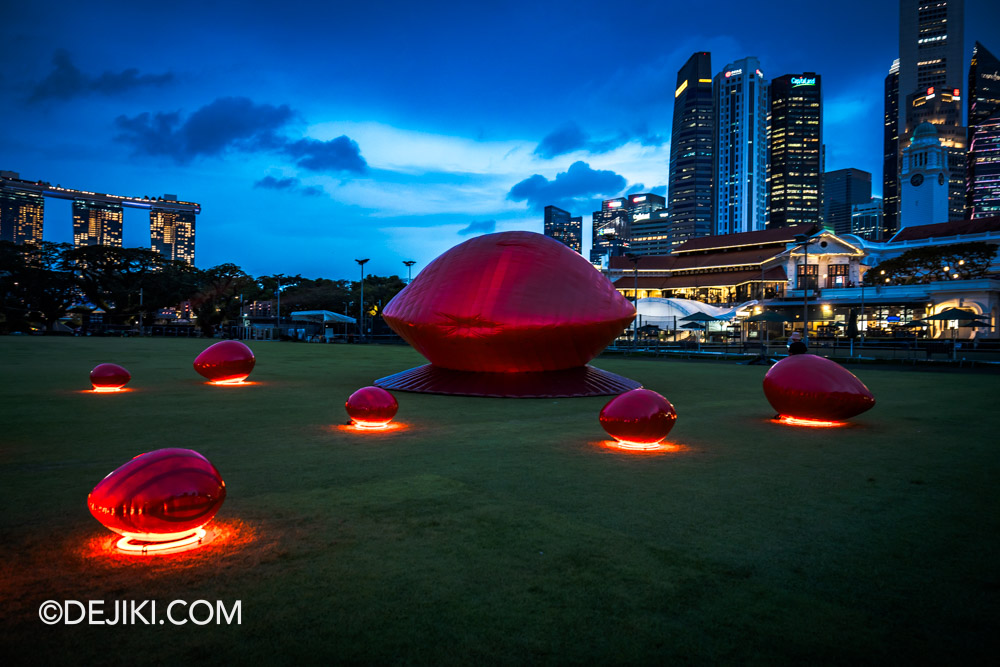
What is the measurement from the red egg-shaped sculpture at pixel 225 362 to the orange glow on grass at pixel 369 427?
7.36m

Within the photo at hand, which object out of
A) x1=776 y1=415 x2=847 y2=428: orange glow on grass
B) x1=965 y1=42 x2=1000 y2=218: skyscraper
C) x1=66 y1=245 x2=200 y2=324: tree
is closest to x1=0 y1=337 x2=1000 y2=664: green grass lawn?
x1=776 y1=415 x2=847 y2=428: orange glow on grass

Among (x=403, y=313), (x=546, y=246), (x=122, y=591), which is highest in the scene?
(x=546, y=246)

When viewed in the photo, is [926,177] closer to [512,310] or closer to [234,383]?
[512,310]

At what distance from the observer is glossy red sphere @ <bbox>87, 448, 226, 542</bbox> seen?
381 centimetres

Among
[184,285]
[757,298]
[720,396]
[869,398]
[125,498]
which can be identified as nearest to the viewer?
[125,498]

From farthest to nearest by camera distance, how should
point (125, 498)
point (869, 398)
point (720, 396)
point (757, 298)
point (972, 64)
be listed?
1. point (972, 64)
2. point (757, 298)
3. point (720, 396)
4. point (869, 398)
5. point (125, 498)

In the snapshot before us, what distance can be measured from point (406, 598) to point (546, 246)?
12091 mm

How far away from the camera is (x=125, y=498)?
3.81 metres

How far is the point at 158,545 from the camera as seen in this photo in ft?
13.1

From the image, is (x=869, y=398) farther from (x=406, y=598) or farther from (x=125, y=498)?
(x=125, y=498)

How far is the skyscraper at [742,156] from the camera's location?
193m

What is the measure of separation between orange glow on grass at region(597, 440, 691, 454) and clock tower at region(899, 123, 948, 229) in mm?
113844

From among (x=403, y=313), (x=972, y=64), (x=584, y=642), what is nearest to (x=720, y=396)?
(x=403, y=313)

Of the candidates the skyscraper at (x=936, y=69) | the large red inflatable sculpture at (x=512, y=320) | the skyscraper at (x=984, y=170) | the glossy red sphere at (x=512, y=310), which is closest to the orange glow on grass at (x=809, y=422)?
the large red inflatable sculpture at (x=512, y=320)
